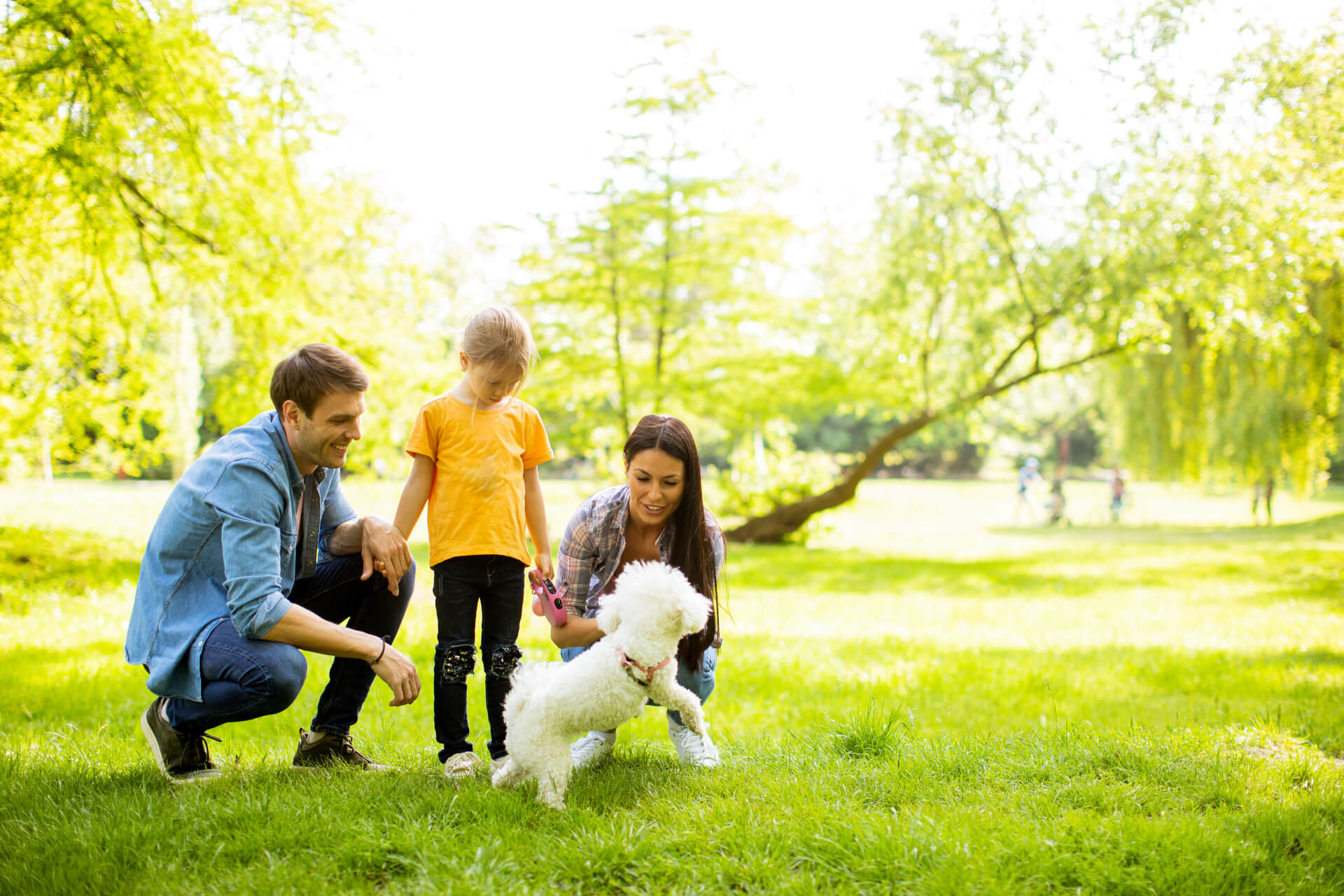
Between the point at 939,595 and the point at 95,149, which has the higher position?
the point at 95,149

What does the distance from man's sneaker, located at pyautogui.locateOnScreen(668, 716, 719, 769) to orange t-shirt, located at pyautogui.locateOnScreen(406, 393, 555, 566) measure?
102cm

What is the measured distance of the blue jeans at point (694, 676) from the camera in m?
3.60

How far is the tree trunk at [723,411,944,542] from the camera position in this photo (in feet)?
47.4

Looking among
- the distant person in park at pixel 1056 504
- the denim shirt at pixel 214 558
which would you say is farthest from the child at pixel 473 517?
the distant person in park at pixel 1056 504

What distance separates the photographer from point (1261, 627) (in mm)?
8047

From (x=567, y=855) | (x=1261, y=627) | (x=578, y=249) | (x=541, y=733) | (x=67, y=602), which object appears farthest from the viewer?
(x=578, y=249)

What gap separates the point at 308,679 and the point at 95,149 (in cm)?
435

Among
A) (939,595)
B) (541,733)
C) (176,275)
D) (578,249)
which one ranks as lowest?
(939,595)

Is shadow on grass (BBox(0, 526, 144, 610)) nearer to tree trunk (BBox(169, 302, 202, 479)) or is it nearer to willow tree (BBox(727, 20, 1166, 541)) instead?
willow tree (BBox(727, 20, 1166, 541))

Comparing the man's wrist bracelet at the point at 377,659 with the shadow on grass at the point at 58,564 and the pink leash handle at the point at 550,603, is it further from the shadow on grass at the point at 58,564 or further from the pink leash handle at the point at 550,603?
the shadow on grass at the point at 58,564

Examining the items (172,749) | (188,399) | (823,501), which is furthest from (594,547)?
(188,399)

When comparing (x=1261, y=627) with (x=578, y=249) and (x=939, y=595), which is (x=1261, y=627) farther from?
(x=578, y=249)

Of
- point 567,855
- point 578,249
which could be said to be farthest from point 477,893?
point 578,249

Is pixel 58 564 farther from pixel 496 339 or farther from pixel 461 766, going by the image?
pixel 496 339
